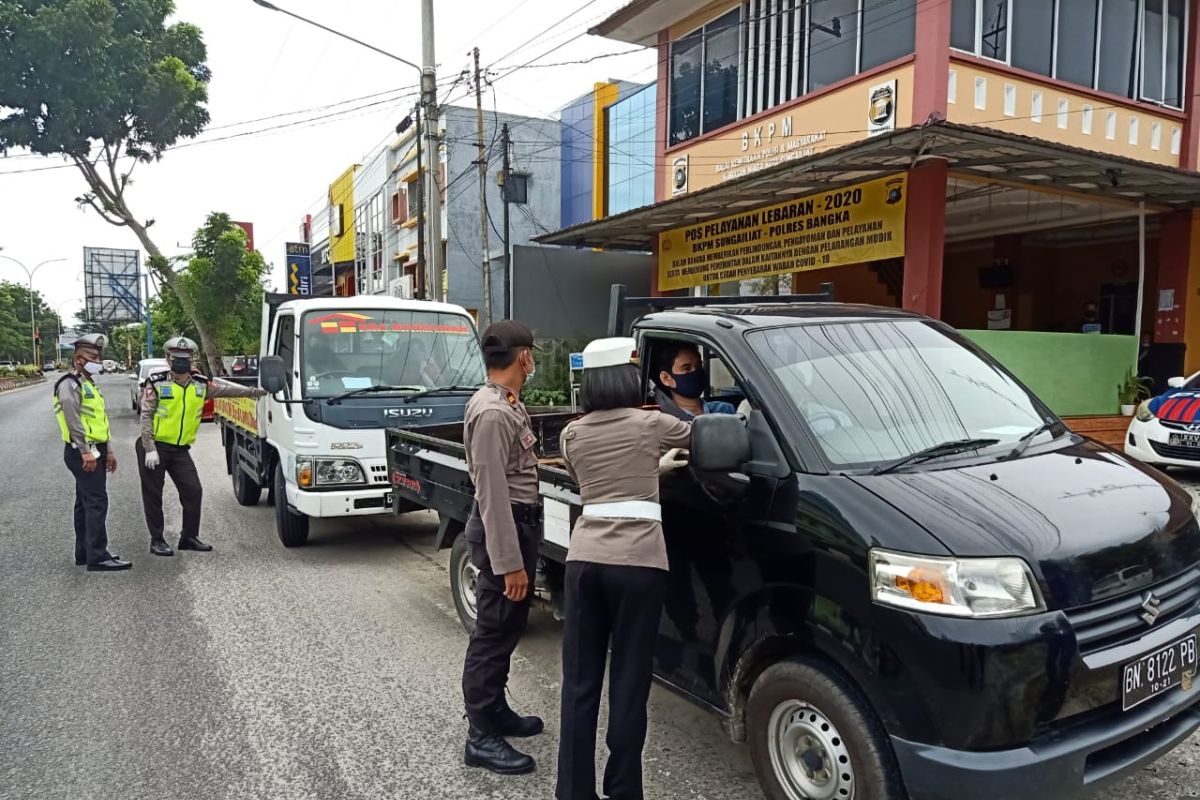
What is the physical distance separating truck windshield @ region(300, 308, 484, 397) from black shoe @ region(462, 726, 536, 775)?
400 centimetres

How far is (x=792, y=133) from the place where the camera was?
12555mm

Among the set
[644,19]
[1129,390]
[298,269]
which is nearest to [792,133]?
[644,19]

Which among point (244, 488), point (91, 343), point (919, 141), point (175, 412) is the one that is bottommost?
point (244, 488)

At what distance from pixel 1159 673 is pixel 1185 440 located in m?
7.38

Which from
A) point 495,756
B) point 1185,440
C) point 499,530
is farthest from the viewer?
point 1185,440

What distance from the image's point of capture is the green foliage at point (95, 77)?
24859 mm

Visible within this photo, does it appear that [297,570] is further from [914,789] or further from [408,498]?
[914,789]

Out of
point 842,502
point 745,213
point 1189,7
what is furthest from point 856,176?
point 842,502

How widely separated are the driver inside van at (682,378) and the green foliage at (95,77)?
29.0 meters

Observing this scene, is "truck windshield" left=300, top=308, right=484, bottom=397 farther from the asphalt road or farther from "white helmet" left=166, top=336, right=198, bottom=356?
the asphalt road

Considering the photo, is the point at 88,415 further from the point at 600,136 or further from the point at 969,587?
the point at 600,136

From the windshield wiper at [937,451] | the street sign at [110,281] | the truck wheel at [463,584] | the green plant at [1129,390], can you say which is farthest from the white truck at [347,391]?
the street sign at [110,281]

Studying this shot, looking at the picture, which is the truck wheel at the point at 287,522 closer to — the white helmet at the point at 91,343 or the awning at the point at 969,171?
the white helmet at the point at 91,343

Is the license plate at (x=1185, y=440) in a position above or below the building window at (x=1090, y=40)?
below
